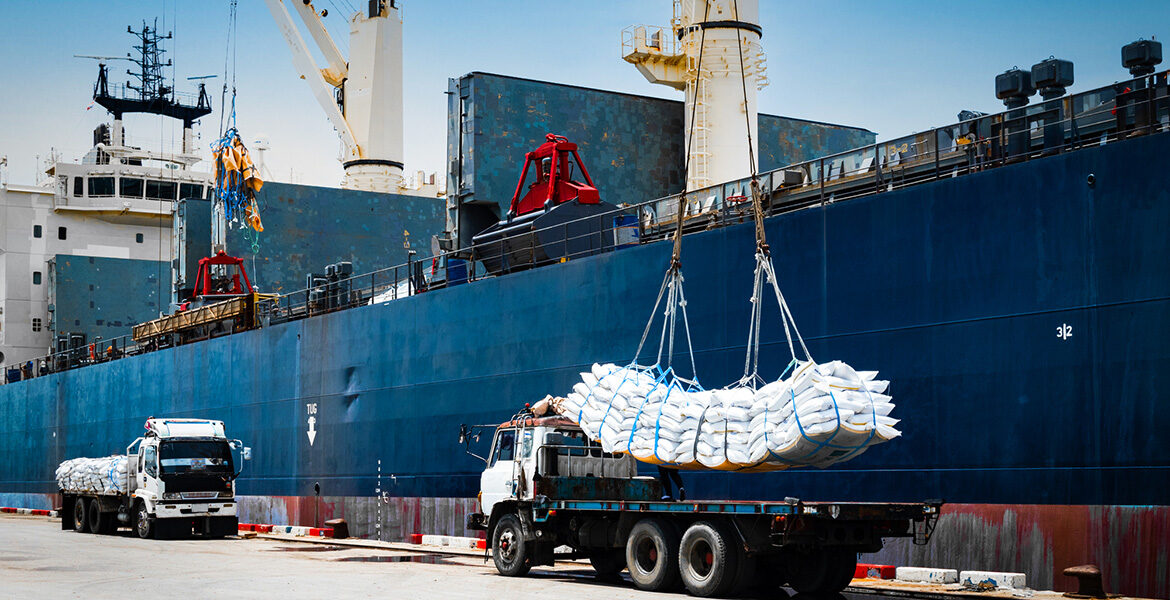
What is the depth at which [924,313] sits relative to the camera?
17438 millimetres

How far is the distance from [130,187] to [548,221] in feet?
134

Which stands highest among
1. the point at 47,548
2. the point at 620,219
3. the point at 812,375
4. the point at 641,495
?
the point at 620,219

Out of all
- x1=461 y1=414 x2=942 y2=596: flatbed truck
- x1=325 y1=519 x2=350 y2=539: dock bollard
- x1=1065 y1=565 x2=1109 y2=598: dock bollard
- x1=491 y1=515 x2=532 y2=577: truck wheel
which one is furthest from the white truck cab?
x1=325 y1=519 x2=350 y2=539: dock bollard

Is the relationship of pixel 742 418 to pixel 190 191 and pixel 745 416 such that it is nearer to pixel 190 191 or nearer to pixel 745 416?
pixel 745 416

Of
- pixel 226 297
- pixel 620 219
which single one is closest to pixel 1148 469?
pixel 620 219

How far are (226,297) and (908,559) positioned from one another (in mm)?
30320

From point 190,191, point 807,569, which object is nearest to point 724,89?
point 807,569

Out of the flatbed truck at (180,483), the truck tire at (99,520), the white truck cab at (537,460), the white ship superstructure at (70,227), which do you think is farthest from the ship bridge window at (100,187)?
the white truck cab at (537,460)

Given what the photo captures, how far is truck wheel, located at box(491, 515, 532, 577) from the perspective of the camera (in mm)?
18500

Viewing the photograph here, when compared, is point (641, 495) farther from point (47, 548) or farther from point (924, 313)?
point (47, 548)

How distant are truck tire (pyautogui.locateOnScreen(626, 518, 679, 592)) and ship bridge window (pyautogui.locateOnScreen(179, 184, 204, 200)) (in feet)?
164

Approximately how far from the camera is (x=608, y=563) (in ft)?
59.5

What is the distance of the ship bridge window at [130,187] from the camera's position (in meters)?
60.7

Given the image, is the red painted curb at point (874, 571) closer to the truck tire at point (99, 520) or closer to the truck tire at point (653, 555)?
the truck tire at point (653, 555)
